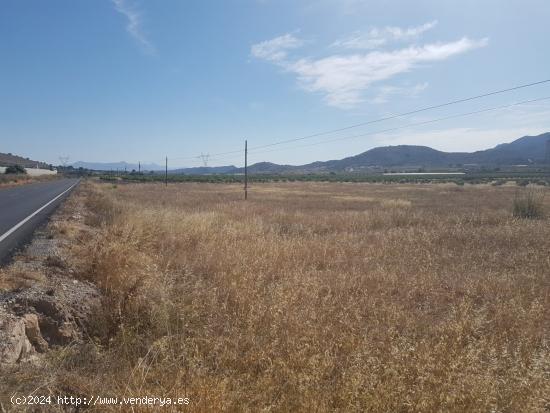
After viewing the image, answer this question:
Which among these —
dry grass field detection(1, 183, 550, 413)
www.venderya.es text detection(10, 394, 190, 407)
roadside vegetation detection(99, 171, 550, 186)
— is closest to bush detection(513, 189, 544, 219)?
dry grass field detection(1, 183, 550, 413)

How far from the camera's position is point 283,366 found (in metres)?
4.05

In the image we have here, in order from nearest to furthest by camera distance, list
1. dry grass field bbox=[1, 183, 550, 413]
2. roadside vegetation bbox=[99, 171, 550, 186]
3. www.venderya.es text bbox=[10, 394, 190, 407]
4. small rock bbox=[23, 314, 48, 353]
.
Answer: www.venderya.es text bbox=[10, 394, 190, 407]
dry grass field bbox=[1, 183, 550, 413]
small rock bbox=[23, 314, 48, 353]
roadside vegetation bbox=[99, 171, 550, 186]

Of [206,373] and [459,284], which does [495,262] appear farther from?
[206,373]

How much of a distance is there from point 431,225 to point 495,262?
300 inches

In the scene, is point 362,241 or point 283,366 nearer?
point 283,366

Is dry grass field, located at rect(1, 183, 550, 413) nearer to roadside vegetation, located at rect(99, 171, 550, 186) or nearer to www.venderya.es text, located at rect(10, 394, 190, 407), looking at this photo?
www.venderya.es text, located at rect(10, 394, 190, 407)

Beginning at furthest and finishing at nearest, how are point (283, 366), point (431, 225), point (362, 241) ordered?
point (431, 225) → point (362, 241) → point (283, 366)

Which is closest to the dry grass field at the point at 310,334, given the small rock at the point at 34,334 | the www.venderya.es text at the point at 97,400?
the www.venderya.es text at the point at 97,400

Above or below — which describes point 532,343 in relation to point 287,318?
below

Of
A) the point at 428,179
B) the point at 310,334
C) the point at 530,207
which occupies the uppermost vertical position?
the point at 428,179

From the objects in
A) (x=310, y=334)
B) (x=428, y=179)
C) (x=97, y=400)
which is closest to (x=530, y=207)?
(x=310, y=334)

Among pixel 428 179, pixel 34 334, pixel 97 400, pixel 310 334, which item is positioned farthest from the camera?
pixel 428 179

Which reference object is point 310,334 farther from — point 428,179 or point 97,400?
point 428,179

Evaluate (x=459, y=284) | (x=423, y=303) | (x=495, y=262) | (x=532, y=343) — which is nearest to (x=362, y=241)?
(x=495, y=262)
